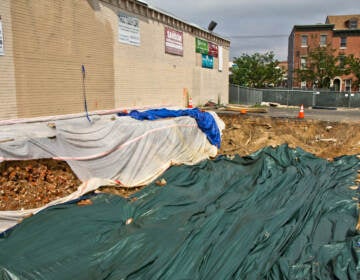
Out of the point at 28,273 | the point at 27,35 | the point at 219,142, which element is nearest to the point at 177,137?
the point at 219,142

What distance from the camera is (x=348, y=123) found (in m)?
14.2

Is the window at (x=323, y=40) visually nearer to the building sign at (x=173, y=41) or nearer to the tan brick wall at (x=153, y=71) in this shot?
the tan brick wall at (x=153, y=71)

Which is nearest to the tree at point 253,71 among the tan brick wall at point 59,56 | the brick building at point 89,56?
the brick building at point 89,56

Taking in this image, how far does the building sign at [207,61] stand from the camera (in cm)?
2148

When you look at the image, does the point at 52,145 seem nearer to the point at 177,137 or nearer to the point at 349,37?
the point at 177,137

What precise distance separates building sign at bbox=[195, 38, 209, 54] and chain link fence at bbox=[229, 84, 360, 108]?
6834 millimetres

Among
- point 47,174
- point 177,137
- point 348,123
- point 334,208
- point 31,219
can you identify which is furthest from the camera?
point 348,123

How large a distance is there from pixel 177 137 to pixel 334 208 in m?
5.32

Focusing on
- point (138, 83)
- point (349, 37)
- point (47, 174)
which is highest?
point (349, 37)

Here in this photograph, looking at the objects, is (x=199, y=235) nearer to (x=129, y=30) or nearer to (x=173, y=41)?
(x=129, y=30)

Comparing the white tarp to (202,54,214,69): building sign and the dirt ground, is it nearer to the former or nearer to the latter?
the dirt ground

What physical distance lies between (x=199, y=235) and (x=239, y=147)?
8051mm

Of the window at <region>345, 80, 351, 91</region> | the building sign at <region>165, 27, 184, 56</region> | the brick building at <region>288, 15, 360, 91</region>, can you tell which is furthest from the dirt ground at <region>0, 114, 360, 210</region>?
the window at <region>345, 80, 351, 91</region>

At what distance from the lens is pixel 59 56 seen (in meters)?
10.3
